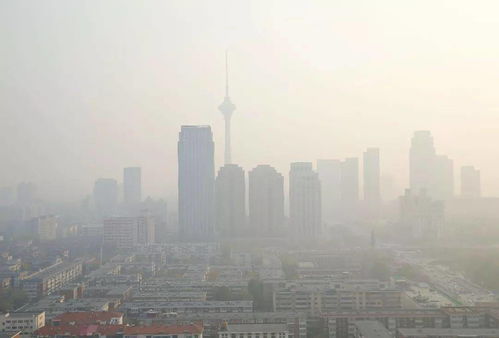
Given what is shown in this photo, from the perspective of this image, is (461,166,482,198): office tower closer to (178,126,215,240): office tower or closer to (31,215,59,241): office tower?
(178,126,215,240): office tower

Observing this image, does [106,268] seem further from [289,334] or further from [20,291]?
[289,334]

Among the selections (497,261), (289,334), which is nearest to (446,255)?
(497,261)

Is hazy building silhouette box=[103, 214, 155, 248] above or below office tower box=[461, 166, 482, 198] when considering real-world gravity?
below

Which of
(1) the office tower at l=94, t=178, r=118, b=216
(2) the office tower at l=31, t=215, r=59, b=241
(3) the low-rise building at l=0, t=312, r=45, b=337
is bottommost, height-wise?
(3) the low-rise building at l=0, t=312, r=45, b=337

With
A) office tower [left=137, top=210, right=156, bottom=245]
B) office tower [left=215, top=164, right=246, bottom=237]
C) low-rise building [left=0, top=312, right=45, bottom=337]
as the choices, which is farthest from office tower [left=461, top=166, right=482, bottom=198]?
low-rise building [left=0, top=312, right=45, bottom=337]

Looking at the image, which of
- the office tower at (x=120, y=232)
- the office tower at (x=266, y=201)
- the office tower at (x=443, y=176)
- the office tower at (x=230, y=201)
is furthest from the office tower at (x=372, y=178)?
the office tower at (x=120, y=232)

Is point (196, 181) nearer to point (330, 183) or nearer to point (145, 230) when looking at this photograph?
point (145, 230)
